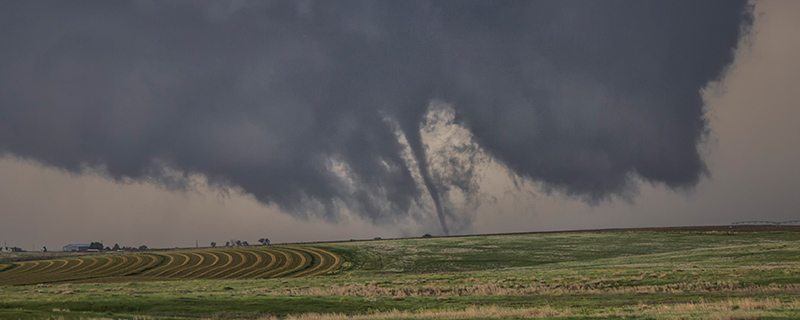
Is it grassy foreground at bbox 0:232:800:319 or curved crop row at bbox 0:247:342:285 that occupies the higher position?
curved crop row at bbox 0:247:342:285

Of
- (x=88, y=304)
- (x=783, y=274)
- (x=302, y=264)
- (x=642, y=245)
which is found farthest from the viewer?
(x=642, y=245)

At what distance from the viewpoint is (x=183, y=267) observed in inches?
4018

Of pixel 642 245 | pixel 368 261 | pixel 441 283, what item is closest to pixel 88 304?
pixel 441 283

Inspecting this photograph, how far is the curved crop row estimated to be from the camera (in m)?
90.9

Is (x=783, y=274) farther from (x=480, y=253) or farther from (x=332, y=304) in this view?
(x=480, y=253)

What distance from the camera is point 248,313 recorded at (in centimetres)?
3838

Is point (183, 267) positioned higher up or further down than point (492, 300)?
higher up

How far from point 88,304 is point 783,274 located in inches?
2283

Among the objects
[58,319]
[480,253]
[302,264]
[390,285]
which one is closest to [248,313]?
[58,319]

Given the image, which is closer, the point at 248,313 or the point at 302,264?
the point at 248,313

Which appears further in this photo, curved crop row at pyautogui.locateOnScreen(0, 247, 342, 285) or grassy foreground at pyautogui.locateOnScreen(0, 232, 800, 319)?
curved crop row at pyautogui.locateOnScreen(0, 247, 342, 285)

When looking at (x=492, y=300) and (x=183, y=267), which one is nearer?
(x=492, y=300)

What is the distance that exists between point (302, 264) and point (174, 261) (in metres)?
30.1

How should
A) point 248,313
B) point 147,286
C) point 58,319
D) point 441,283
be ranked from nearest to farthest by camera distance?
point 58,319 → point 248,313 → point 441,283 → point 147,286
